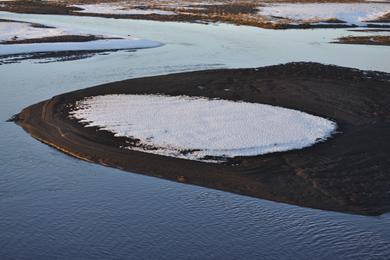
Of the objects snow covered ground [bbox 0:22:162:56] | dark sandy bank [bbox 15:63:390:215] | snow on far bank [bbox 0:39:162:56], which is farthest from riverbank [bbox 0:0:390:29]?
dark sandy bank [bbox 15:63:390:215]

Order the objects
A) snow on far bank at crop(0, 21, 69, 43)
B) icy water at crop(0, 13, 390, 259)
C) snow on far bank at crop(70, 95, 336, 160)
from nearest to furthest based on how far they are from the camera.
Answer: icy water at crop(0, 13, 390, 259), snow on far bank at crop(70, 95, 336, 160), snow on far bank at crop(0, 21, 69, 43)

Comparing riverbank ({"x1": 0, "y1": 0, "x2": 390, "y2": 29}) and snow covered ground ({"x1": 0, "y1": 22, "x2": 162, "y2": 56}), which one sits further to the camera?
riverbank ({"x1": 0, "y1": 0, "x2": 390, "y2": 29})

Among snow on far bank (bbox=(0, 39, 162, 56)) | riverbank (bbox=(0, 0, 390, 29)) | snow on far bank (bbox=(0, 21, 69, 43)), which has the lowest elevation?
riverbank (bbox=(0, 0, 390, 29))

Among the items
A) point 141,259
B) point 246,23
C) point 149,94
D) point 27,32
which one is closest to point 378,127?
point 149,94

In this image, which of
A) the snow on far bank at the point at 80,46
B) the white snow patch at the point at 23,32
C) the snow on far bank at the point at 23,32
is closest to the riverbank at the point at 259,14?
the snow on far bank at the point at 80,46

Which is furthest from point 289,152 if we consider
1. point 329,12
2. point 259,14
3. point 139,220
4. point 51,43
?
point 329,12

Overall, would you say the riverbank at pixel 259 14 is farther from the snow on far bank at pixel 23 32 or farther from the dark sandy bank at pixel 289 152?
the dark sandy bank at pixel 289 152

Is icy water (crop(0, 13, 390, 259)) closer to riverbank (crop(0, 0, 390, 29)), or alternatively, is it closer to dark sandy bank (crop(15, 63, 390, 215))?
dark sandy bank (crop(15, 63, 390, 215))

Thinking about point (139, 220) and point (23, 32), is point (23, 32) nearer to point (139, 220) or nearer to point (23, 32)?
point (23, 32)
